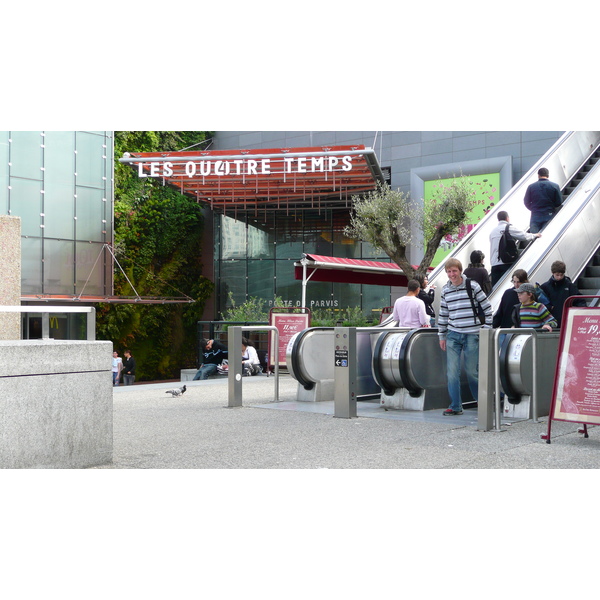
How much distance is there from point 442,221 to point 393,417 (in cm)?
1226

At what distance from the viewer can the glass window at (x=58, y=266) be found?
24453mm

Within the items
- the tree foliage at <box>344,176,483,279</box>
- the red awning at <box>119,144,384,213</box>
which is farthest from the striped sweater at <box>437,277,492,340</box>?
the red awning at <box>119,144,384,213</box>

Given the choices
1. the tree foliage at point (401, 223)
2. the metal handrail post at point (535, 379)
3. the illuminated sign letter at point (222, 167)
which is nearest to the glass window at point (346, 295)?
the tree foliage at point (401, 223)

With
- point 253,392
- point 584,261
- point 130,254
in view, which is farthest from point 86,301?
point 584,261

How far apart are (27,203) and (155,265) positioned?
8501mm

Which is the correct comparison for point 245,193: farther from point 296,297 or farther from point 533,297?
point 533,297

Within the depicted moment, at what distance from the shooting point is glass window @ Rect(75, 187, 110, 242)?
2556cm

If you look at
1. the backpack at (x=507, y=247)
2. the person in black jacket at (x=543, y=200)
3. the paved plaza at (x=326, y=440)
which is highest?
the person in black jacket at (x=543, y=200)

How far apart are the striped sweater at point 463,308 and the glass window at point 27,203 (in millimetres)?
18180

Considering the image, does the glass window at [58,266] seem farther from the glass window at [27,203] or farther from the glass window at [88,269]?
the glass window at [27,203]

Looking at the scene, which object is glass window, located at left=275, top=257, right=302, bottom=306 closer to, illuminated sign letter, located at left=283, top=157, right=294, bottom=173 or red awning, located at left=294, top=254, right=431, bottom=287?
illuminated sign letter, located at left=283, top=157, right=294, bottom=173

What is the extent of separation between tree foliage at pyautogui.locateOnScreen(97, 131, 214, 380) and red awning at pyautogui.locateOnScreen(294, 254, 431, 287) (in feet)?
37.6

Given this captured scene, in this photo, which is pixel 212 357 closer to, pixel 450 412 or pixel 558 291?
pixel 450 412

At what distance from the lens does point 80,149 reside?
25.4m
